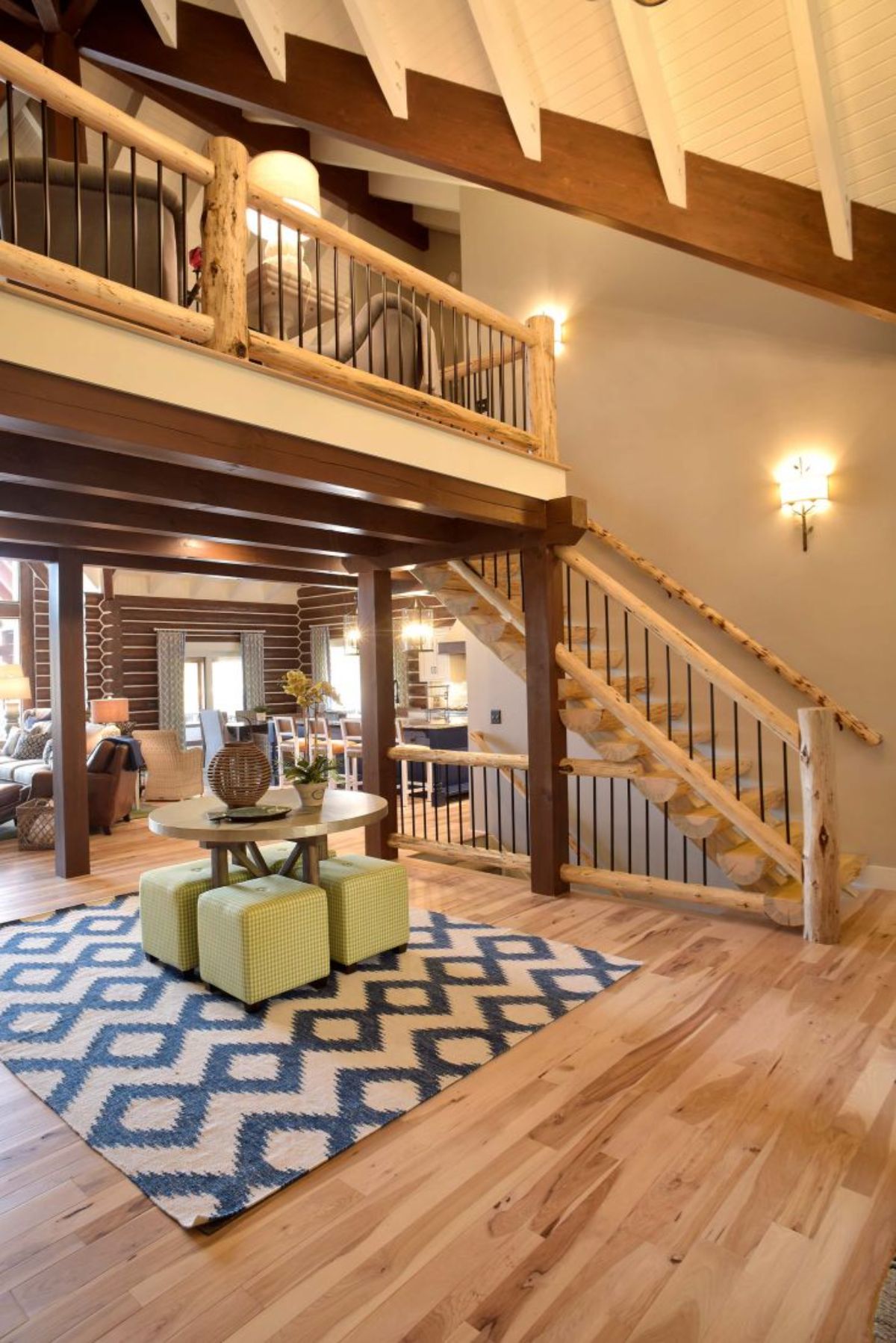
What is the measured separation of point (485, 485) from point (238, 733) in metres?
8.26

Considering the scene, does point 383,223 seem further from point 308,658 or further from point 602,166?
point 308,658

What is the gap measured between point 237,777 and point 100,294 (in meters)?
1.99

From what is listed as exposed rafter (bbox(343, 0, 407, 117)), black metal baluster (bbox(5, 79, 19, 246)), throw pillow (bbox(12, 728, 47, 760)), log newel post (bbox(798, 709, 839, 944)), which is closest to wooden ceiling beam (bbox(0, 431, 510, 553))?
black metal baluster (bbox(5, 79, 19, 246))

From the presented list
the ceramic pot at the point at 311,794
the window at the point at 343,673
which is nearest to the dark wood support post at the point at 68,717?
the ceramic pot at the point at 311,794

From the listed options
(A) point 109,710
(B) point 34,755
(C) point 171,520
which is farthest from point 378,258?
(A) point 109,710

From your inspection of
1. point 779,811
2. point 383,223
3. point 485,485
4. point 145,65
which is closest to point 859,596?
point 779,811

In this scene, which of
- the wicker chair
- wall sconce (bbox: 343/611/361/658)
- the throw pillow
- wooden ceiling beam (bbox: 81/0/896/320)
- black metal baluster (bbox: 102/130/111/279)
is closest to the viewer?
black metal baluster (bbox: 102/130/111/279)

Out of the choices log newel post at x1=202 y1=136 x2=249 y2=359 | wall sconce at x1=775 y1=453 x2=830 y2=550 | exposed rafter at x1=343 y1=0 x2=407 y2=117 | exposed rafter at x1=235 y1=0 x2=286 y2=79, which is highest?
exposed rafter at x1=235 y1=0 x2=286 y2=79

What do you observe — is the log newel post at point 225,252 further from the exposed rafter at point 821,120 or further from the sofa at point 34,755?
the sofa at point 34,755

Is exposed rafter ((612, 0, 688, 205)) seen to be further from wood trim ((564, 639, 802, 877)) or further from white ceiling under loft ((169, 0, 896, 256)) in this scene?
wood trim ((564, 639, 802, 877))

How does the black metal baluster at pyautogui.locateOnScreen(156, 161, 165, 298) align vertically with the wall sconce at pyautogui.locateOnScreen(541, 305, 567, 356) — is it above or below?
below

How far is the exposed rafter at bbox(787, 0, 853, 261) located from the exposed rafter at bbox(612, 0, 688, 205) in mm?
571

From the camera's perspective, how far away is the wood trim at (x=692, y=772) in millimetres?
3729

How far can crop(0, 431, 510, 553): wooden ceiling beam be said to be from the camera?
10.3 ft
